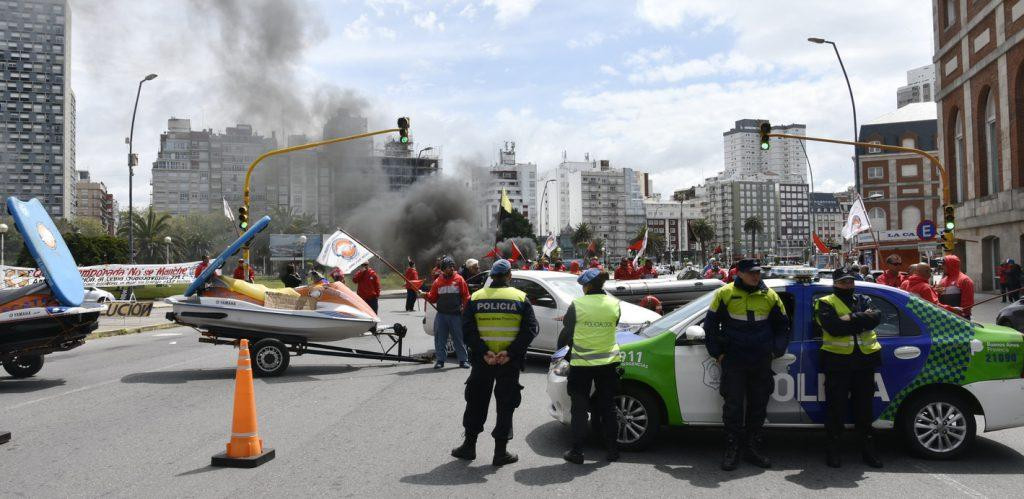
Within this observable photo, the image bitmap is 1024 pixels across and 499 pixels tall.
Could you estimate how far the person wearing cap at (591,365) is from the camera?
6043mm

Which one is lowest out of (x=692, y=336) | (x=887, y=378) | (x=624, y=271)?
(x=887, y=378)

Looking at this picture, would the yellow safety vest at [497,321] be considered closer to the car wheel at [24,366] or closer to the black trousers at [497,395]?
the black trousers at [497,395]

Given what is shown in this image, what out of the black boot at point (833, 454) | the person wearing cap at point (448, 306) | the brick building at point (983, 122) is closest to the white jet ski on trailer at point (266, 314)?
the person wearing cap at point (448, 306)

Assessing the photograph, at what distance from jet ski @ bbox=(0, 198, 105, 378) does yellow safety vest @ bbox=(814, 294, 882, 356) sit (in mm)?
9502

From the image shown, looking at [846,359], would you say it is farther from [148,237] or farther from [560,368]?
[148,237]

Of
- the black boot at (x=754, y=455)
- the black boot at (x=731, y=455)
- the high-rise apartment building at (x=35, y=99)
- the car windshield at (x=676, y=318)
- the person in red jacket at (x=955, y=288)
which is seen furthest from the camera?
the high-rise apartment building at (x=35, y=99)

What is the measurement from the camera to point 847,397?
5938 mm

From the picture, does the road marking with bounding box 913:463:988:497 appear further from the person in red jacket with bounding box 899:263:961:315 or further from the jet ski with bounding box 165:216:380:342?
the jet ski with bounding box 165:216:380:342

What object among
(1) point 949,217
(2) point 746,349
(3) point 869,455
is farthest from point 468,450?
(1) point 949,217

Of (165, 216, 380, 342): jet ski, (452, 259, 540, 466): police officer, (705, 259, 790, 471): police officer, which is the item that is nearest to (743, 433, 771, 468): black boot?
(705, 259, 790, 471): police officer

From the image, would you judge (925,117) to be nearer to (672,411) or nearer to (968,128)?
(968,128)

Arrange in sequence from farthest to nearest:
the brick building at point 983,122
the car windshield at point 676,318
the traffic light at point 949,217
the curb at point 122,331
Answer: the brick building at point 983,122
the traffic light at point 949,217
the curb at point 122,331
the car windshield at point 676,318

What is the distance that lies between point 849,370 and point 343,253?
10.4m

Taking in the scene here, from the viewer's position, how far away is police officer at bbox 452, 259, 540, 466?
5.97 m
